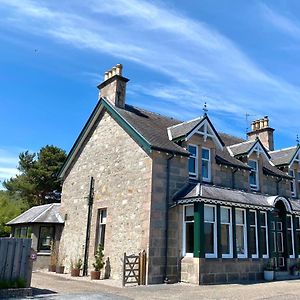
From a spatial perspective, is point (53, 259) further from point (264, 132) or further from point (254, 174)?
point (264, 132)

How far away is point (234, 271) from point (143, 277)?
14.9 feet

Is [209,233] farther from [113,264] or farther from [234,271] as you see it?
[113,264]

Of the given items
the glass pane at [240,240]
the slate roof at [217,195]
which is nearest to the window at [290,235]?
the slate roof at [217,195]

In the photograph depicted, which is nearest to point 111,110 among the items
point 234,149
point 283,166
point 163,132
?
point 163,132

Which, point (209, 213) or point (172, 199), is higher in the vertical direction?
point (172, 199)

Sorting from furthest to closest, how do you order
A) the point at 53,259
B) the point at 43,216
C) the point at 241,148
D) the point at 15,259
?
1. the point at 43,216
2. the point at 241,148
3. the point at 53,259
4. the point at 15,259

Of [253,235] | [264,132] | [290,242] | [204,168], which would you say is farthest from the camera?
[264,132]

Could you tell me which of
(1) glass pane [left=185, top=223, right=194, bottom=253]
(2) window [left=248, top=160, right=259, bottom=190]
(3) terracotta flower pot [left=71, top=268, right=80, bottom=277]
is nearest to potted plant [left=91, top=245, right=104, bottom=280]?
(3) terracotta flower pot [left=71, top=268, right=80, bottom=277]

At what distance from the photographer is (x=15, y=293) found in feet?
34.5

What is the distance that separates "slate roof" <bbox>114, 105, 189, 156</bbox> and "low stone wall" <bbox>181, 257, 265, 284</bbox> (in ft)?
16.7

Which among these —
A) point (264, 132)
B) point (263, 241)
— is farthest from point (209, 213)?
point (264, 132)

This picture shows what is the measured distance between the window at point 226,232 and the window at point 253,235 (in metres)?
1.59

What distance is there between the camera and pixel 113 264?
659 inches

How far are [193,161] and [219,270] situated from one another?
544cm
